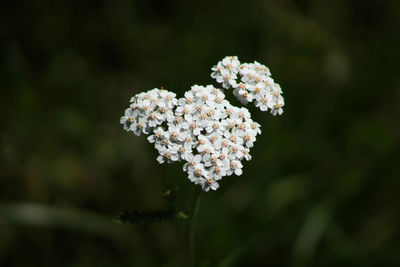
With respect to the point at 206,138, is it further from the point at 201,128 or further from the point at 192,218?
the point at 192,218

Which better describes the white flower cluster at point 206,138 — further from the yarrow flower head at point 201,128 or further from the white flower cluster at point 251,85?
the white flower cluster at point 251,85

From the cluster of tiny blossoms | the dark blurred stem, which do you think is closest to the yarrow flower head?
the cluster of tiny blossoms

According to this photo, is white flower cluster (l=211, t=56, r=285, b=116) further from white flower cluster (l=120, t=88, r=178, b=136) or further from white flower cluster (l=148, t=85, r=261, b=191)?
white flower cluster (l=120, t=88, r=178, b=136)

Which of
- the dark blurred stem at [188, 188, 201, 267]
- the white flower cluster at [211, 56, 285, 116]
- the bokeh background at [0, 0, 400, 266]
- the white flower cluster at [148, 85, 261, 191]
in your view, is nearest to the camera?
the white flower cluster at [148, 85, 261, 191]

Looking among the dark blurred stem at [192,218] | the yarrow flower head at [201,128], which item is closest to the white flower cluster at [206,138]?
the yarrow flower head at [201,128]

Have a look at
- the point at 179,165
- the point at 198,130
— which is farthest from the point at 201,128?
the point at 179,165
